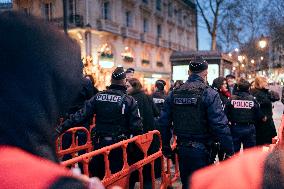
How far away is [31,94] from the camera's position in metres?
0.97

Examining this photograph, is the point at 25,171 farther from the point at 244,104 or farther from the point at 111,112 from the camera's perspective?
Answer: the point at 244,104

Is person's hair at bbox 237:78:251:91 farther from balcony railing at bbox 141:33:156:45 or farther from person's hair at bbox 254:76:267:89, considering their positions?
balcony railing at bbox 141:33:156:45

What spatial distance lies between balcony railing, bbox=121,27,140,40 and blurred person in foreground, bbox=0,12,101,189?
31725 mm

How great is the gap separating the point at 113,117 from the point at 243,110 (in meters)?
2.82

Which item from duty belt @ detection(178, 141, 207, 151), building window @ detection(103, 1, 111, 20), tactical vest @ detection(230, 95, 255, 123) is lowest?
duty belt @ detection(178, 141, 207, 151)

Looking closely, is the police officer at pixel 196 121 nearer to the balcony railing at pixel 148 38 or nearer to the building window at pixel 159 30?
the balcony railing at pixel 148 38

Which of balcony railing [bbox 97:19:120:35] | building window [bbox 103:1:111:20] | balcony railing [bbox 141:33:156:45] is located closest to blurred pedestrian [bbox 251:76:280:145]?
balcony railing [bbox 97:19:120:35]

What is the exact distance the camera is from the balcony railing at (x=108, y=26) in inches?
1134

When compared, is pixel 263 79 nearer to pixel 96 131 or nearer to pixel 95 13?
pixel 96 131

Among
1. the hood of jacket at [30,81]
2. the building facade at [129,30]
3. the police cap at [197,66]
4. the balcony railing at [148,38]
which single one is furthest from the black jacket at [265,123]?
the balcony railing at [148,38]

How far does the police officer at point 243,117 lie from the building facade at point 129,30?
791 centimetres

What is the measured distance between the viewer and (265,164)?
2.92 ft

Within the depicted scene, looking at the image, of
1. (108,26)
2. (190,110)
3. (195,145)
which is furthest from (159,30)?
(195,145)

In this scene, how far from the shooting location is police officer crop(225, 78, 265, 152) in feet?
22.2
